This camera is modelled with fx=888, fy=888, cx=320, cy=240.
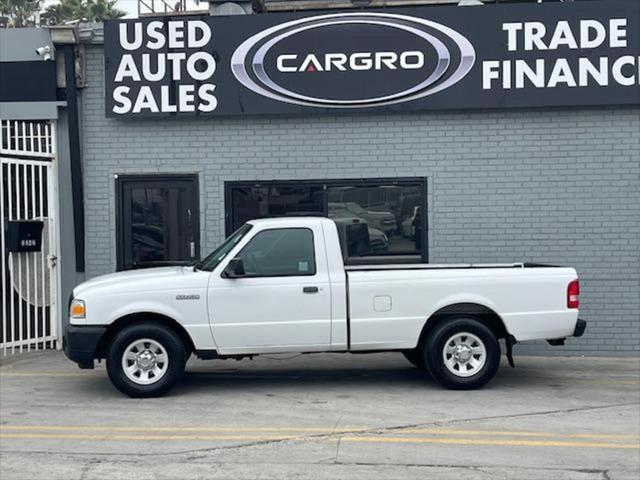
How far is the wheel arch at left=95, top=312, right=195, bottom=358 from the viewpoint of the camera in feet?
30.6

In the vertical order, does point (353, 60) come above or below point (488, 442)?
above

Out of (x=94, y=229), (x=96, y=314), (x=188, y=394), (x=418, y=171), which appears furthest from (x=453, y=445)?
(x=94, y=229)

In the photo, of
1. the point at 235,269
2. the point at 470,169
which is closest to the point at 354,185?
the point at 470,169

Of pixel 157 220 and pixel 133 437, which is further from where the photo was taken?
pixel 157 220

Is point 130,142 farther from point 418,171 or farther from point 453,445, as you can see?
point 453,445

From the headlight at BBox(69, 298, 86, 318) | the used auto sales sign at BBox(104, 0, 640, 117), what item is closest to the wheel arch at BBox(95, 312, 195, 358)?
the headlight at BBox(69, 298, 86, 318)

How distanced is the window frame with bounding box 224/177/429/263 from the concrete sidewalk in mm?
1809

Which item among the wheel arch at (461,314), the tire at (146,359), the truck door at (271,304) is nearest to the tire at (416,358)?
the wheel arch at (461,314)

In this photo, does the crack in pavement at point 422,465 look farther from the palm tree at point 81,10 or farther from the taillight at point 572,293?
the palm tree at point 81,10

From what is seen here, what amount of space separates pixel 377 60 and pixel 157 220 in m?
3.85

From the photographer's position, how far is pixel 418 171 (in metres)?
12.4

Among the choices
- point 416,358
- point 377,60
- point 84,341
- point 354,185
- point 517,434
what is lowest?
point 517,434

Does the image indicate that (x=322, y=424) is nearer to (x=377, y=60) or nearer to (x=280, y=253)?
(x=280, y=253)

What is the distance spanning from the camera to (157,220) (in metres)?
12.7
